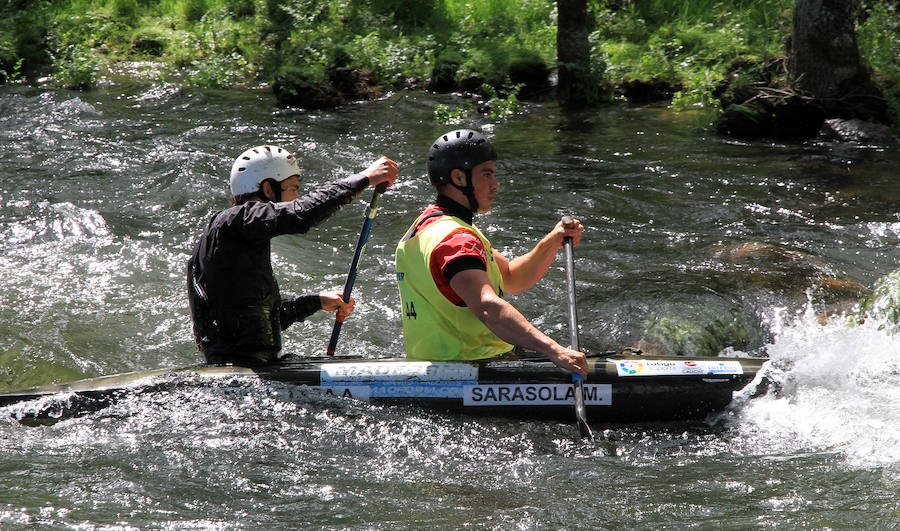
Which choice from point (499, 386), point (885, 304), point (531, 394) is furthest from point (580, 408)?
point (885, 304)

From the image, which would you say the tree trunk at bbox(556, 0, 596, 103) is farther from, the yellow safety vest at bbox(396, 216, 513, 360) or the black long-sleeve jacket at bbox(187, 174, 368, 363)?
the yellow safety vest at bbox(396, 216, 513, 360)

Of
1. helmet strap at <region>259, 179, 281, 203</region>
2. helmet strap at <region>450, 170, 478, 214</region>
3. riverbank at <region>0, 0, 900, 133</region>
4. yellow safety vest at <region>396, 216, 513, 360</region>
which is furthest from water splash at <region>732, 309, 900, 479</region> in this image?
riverbank at <region>0, 0, 900, 133</region>

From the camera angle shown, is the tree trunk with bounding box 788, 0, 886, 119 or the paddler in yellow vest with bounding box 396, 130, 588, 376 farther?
the tree trunk with bounding box 788, 0, 886, 119

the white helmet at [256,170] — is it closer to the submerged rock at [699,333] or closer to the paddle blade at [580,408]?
the paddle blade at [580,408]

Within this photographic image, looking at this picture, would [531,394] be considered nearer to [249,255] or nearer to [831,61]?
[249,255]

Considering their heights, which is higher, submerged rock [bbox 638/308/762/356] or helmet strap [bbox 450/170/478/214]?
helmet strap [bbox 450/170/478/214]

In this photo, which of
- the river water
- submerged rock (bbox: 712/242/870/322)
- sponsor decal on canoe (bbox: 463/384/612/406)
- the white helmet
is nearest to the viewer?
the river water

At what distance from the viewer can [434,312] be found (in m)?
4.96

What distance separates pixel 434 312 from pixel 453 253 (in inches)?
18.7

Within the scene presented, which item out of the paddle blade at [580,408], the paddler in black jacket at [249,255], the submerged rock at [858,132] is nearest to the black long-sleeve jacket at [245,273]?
the paddler in black jacket at [249,255]

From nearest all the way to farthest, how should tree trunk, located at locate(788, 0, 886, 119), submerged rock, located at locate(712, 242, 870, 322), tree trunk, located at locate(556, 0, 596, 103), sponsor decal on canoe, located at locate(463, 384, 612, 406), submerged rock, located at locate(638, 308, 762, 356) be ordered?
sponsor decal on canoe, located at locate(463, 384, 612, 406)
submerged rock, located at locate(638, 308, 762, 356)
submerged rock, located at locate(712, 242, 870, 322)
tree trunk, located at locate(788, 0, 886, 119)
tree trunk, located at locate(556, 0, 596, 103)

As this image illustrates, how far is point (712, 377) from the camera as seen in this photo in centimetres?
516

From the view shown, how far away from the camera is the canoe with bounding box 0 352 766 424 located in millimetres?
5074

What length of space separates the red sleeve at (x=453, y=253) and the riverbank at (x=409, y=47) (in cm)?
953
